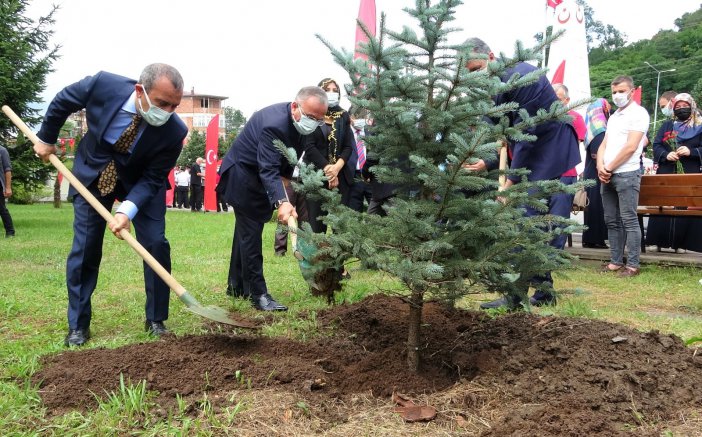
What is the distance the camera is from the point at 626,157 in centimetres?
674

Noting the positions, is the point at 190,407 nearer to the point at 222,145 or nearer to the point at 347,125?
the point at 347,125

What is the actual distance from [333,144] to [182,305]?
98.9 inches

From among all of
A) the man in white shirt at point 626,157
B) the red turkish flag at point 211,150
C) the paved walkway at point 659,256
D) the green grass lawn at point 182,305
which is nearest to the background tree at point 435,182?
the green grass lawn at point 182,305

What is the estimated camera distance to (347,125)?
675cm

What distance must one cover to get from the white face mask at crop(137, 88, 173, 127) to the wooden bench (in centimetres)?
584

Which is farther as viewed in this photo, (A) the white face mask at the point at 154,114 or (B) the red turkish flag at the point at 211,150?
(B) the red turkish flag at the point at 211,150

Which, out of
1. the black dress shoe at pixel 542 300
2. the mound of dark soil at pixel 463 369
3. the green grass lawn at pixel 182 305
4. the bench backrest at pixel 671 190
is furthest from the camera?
the bench backrest at pixel 671 190

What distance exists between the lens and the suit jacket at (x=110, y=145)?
393 cm

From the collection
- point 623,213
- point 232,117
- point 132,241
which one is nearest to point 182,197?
point 623,213

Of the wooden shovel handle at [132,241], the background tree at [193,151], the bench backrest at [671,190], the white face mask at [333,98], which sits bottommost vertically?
the wooden shovel handle at [132,241]

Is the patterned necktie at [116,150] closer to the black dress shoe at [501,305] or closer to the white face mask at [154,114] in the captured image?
A: the white face mask at [154,114]

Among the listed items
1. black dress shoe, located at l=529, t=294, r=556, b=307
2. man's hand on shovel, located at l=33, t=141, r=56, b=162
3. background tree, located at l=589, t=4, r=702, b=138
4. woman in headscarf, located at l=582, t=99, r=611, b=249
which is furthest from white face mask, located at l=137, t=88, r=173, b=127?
background tree, located at l=589, t=4, r=702, b=138

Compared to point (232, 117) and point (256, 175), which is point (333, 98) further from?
point (232, 117)

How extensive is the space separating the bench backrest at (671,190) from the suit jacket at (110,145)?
5679 mm
